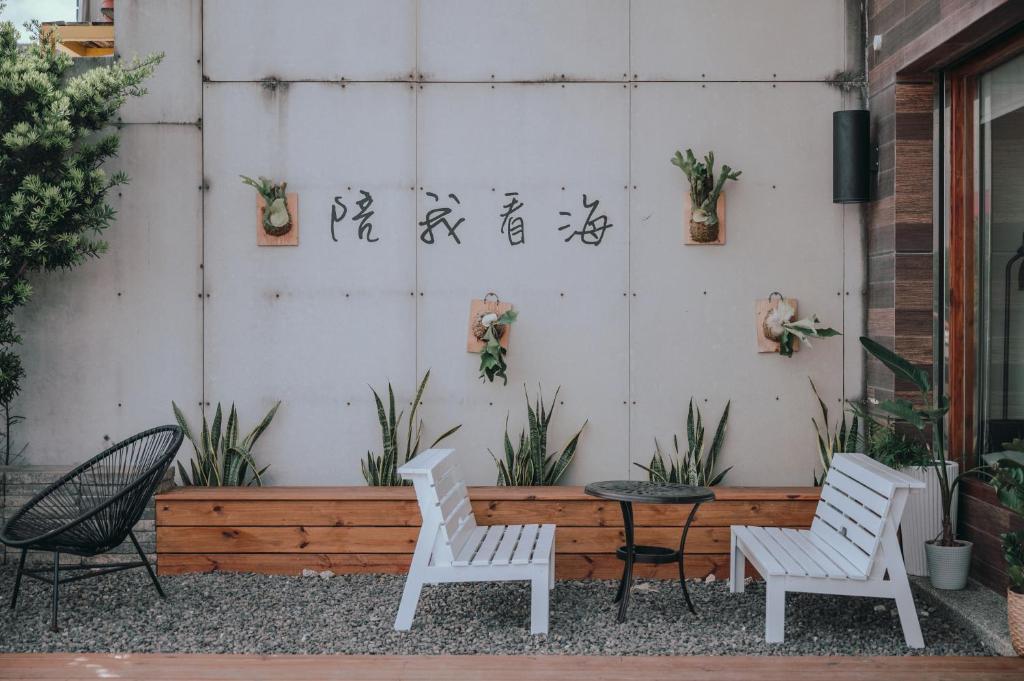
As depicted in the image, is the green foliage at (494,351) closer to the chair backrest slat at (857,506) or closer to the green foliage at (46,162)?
the chair backrest slat at (857,506)

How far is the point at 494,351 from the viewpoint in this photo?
4934mm

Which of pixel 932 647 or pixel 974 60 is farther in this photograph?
pixel 974 60

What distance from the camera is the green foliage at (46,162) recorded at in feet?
14.7

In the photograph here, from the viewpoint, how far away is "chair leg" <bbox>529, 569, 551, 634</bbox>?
3.84 meters

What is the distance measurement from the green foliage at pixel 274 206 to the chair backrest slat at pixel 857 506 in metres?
3.13

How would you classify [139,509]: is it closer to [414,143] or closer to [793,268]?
[414,143]

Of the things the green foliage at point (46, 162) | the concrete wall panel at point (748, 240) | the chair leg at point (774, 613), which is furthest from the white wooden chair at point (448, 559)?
the green foliage at point (46, 162)

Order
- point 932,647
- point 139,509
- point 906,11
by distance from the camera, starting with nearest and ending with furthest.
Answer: point 932,647 → point 139,509 → point 906,11

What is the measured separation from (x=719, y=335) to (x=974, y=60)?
1.84 m

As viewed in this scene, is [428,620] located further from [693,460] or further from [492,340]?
[693,460]

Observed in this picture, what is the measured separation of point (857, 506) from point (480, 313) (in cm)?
222

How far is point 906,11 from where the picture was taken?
15.0 ft

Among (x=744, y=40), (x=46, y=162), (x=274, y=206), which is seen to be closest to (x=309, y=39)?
(x=274, y=206)

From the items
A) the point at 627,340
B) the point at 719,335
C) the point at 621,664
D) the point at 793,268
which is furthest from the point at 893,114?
the point at 621,664
